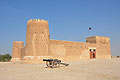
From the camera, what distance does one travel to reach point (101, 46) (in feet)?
116

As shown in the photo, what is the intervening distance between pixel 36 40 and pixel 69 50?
27.6 feet

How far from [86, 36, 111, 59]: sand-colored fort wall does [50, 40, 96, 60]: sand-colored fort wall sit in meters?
2.81

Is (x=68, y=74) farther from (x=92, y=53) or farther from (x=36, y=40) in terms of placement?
(x=92, y=53)

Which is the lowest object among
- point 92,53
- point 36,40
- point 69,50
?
point 92,53

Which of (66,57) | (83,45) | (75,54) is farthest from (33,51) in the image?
(83,45)

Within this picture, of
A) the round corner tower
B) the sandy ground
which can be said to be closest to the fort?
the round corner tower

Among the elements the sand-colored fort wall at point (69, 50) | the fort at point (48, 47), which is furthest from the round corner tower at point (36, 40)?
the sand-colored fort wall at point (69, 50)

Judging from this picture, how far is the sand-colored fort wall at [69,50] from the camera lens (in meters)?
26.9

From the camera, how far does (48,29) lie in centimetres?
2609

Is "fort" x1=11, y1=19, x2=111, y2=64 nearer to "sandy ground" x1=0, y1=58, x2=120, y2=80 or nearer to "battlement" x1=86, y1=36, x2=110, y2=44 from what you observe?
"battlement" x1=86, y1=36, x2=110, y2=44

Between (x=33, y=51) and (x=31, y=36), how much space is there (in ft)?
9.26

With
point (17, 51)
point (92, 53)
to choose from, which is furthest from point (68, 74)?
point (17, 51)

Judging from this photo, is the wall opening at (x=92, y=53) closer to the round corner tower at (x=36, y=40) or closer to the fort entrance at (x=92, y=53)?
the fort entrance at (x=92, y=53)

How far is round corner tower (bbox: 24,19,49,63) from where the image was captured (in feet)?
77.5
